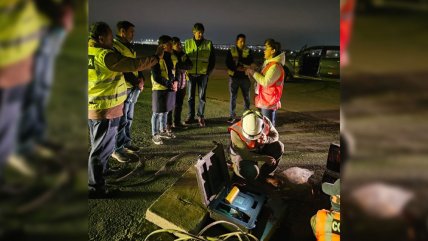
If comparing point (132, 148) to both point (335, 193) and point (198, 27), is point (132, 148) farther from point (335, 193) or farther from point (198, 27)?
A: point (335, 193)

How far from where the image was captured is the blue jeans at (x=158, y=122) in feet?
16.8

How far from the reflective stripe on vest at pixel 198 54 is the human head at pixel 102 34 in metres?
2.76

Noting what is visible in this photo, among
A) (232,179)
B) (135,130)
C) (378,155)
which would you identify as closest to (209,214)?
(232,179)

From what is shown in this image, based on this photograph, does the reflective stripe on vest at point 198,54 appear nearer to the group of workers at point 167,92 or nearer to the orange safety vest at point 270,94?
the group of workers at point 167,92

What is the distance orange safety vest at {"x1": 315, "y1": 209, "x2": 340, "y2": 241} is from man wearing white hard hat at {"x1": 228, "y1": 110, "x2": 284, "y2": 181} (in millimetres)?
1127

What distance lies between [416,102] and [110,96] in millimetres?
2861

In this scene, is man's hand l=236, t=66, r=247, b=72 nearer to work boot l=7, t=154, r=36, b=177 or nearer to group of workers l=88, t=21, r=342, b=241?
group of workers l=88, t=21, r=342, b=241

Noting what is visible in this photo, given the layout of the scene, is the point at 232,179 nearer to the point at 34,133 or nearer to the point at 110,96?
the point at 110,96

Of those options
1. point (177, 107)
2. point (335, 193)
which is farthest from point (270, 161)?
point (177, 107)

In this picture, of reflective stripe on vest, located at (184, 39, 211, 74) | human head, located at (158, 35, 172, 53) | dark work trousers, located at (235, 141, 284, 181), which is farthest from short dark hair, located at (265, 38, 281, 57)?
reflective stripe on vest, located at (184, 39, 211, 74)

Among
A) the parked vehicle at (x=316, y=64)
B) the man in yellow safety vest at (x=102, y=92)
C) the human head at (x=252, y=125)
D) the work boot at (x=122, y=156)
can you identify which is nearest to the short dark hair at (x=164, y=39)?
the man in yellow safety vest at (x=102, y=92)

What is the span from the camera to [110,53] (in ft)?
10.2

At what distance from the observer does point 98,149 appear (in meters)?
3.30

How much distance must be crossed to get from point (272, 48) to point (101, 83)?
2.46m
